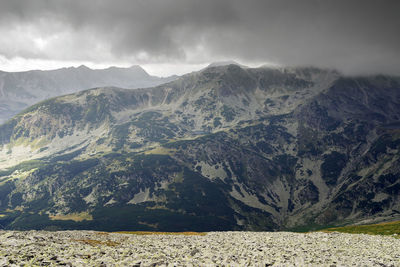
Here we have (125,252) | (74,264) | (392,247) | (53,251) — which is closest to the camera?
(74,264)

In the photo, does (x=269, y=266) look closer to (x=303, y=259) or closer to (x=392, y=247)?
(x=303, y=259)

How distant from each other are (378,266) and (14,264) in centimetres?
4937

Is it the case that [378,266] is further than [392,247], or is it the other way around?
[392,247]

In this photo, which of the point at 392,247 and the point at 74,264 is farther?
the point at 392,247

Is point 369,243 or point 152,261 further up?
point 152,261

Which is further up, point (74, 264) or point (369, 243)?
point (74, 264)

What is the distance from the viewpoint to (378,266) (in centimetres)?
3850

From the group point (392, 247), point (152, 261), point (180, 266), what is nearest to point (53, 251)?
point (152, 261)

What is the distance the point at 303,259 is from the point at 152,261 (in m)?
22.9

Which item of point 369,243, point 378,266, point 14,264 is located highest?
point 14,264

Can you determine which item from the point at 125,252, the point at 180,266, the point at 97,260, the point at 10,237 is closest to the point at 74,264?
the point at 97,260

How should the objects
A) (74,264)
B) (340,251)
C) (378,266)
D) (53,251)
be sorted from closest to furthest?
(74,264)
(378,266)
(53,251)
(340,251)

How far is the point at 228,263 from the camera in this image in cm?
3891

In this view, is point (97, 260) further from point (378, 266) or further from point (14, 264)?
point (378, 266)
